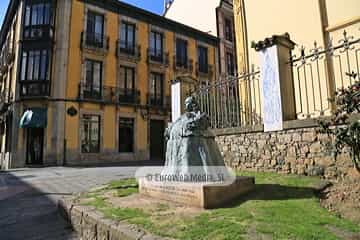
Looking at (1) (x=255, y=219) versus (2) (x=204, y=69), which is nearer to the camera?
(1) (x=255, y=219)

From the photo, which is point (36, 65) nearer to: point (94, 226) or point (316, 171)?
point (94, 226)

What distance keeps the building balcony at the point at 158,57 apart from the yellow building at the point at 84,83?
8cm

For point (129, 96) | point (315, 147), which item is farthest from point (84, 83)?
point (315, 147)

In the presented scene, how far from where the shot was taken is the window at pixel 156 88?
2016cm

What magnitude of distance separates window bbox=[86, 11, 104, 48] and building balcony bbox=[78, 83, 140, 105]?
117 inches

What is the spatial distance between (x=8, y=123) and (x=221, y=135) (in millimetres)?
16219

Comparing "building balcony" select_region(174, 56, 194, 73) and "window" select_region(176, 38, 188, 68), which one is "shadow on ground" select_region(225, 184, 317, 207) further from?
"window" select_region(176, 38, 188, 68)

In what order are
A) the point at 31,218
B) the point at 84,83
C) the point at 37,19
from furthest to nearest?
the point at 84,83 → the point at 37,19 → the point at 31,218

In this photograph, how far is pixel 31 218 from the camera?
4488mm

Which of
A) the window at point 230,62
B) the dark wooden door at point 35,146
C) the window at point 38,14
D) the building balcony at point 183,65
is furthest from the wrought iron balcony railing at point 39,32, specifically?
the window at point 230,62

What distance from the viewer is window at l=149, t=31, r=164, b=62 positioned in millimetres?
20578

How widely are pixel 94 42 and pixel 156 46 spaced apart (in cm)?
499

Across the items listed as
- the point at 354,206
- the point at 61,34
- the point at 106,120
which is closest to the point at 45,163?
the point at 106,120

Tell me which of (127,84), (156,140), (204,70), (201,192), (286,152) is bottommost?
(201,192)
